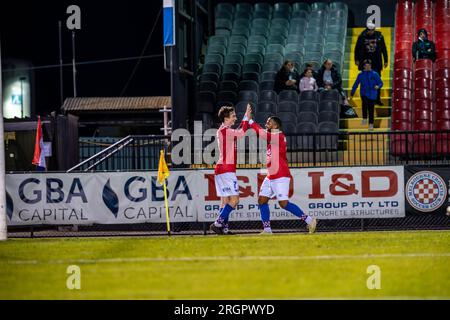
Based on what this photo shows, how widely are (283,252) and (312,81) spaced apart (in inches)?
507

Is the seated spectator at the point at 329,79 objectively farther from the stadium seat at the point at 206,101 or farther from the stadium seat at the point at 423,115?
the stadium seat at the point at 206,101

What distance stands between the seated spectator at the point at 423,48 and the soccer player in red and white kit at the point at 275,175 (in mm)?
11808

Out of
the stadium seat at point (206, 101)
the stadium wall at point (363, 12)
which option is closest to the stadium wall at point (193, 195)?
the stadium seat at point (206, 101)

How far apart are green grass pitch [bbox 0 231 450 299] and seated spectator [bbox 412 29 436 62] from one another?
39.5ft

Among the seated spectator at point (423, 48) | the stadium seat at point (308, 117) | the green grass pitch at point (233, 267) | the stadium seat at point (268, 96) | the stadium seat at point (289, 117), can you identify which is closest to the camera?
the green grass pitch at point (233, 267)

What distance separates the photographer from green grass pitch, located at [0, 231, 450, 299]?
9961mm

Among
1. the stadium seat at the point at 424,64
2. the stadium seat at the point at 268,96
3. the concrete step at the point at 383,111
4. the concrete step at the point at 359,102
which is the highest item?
the stadium seat at the point at 424,64

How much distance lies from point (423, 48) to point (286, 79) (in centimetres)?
471

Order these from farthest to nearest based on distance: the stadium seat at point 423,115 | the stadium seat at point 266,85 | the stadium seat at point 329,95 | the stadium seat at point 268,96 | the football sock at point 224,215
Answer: the stadium seat at point 266,85, the stadium seat at point 268,96, the stadium seat at point 423,115, the stadium seat at point 329,95, the football sock at point 224,215

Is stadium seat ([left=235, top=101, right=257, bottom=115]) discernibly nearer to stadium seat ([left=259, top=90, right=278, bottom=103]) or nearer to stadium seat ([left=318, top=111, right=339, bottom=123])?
A: stadium seat ([left=259, top=90, right=278, bottom=103])

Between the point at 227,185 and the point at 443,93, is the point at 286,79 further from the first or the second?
the point at 227,185

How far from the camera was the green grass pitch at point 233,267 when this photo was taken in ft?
32.7
